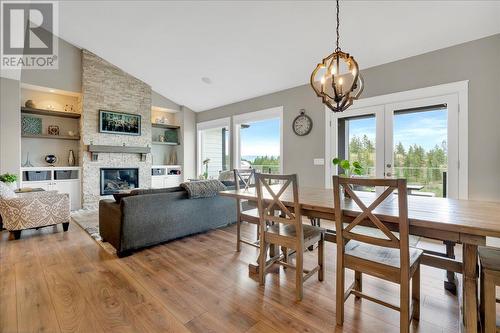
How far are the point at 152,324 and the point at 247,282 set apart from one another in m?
0.88

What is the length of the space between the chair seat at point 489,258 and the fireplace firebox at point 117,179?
262 inches

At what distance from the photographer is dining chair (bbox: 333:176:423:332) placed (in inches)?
56.6

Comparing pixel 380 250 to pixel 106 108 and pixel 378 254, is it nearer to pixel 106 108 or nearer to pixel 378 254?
pixel 378 254

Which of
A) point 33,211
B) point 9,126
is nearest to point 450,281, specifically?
point 33,211

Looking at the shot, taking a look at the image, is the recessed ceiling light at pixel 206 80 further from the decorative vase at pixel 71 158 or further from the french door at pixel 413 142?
the decorative vase at pixel 71 158

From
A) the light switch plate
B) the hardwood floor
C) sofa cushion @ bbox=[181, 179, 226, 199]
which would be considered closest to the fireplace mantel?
the hardwood floor

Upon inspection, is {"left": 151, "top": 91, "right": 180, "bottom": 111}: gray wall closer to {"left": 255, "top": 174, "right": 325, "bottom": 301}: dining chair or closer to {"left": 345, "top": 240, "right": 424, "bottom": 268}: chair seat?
{"left": 255, "top": 174, "right": 325, "bottom": 301}: dining chair

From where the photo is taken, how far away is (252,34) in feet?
12.7

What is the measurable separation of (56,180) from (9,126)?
4.42ft

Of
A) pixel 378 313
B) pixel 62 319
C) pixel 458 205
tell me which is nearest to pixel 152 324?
pixel 62 319

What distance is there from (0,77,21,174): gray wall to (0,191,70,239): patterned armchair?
1.79m

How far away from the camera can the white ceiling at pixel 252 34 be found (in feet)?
9.66

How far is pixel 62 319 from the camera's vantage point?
174cm

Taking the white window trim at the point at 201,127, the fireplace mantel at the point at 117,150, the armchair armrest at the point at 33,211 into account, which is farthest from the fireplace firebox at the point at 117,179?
the armchair armrest at the point at 33,211
